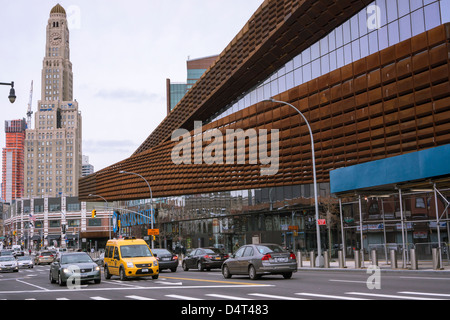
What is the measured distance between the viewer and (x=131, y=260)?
75.0ft

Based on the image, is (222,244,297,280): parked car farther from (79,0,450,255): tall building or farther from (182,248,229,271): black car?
(182,248,229,271): black car

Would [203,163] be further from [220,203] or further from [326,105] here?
[326,105]

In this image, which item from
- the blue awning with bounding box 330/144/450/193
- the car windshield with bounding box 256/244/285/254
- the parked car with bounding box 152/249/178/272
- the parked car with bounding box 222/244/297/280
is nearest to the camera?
the parked car with bounding box 222/244/297/280

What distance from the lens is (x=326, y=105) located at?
141 ft

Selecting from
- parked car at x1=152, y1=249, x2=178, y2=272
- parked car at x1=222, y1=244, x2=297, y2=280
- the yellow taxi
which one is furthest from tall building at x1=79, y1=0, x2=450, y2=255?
the yellow taxi

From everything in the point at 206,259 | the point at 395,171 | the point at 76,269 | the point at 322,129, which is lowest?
the point at 206,259

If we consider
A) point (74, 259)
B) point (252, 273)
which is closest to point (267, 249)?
point (252, 273)

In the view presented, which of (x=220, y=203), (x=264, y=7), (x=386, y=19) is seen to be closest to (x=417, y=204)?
(x=386, y=19)

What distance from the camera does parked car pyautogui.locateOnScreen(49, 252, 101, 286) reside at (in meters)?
21.4

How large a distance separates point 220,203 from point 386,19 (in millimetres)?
29011

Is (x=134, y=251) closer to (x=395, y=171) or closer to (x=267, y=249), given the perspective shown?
(x=267, y=249)

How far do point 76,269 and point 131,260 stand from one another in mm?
2523
